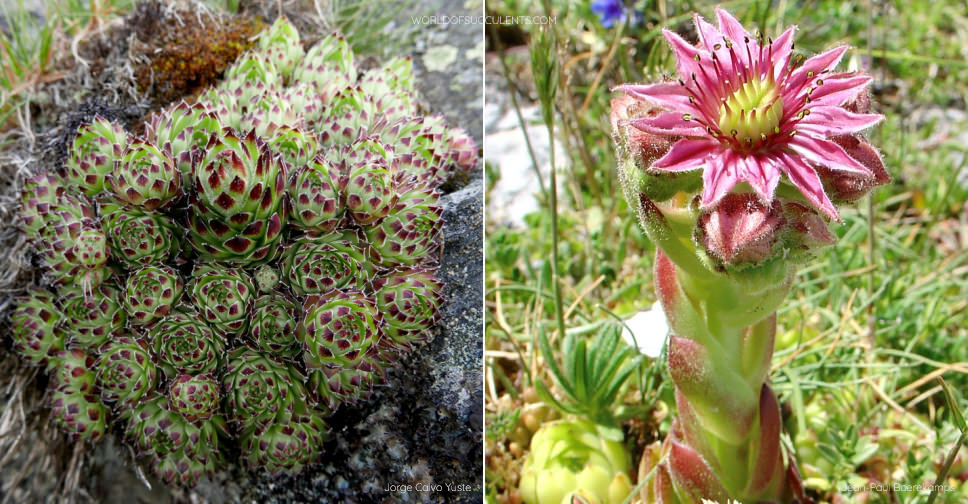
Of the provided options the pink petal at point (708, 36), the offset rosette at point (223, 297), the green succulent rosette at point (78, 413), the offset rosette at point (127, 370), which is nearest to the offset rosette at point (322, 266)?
the offset rosette at point (223, 297)

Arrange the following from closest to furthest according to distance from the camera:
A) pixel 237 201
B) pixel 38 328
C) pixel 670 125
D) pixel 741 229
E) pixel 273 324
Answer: pixel 741 229, pixel 670 125, pixel 237 201, pixel 273 324, pixel 38 328

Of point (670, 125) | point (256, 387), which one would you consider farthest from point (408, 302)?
point (670, 125)

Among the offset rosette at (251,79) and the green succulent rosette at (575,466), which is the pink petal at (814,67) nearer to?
the green succulent rosette at (575,466)

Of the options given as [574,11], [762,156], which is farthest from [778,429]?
[574,11]

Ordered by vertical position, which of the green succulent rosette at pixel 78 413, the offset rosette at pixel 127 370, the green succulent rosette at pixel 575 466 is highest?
the offset rosette at pixel 127 370

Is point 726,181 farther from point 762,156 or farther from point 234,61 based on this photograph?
point 234,61

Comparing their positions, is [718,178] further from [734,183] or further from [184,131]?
[184,131]
